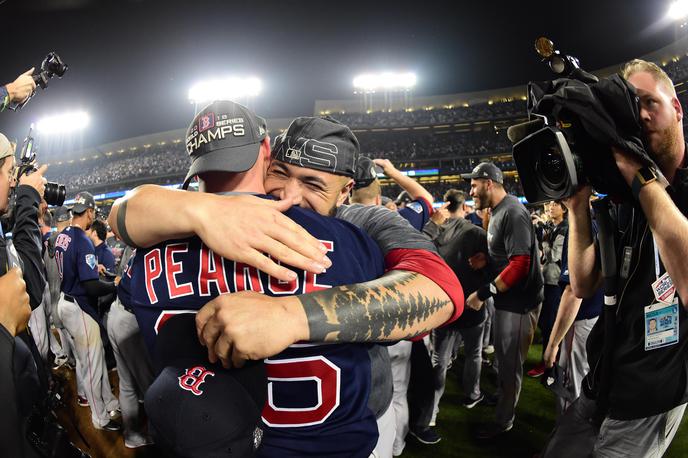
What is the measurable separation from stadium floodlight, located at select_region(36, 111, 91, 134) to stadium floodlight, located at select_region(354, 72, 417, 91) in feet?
80.9

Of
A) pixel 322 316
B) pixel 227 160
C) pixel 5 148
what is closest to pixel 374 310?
pixel 322 316

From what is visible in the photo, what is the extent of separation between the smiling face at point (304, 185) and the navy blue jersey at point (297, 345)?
0.36 meters

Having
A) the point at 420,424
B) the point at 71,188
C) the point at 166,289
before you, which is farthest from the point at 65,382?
the point at 71,188

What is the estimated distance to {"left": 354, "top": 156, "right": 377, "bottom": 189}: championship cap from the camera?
3.72m

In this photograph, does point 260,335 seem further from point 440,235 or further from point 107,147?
point 107,147

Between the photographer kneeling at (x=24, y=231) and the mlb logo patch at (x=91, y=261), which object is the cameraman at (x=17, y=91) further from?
the mlb logo patch at (x=91, y=261)

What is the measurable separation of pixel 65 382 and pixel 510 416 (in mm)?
6300

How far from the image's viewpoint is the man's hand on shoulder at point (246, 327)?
31.3 inches

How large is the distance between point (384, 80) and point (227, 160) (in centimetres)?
3578

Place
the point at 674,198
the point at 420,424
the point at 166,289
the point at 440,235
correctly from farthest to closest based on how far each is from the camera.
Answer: the point at 440,235 → the point at 420,424 → the point at 674,198 → the point at 166,289

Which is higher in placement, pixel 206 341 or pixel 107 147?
pixel 107 147

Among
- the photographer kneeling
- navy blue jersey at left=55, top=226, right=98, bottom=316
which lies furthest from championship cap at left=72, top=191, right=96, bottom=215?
the photographer kneeling

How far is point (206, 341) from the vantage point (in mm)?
827

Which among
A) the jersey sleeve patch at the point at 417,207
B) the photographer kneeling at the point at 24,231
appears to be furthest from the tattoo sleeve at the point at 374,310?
the jersey sleeve patch at the point at 417,207
